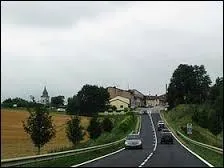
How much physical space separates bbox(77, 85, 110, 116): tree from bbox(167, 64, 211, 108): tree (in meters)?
23.0

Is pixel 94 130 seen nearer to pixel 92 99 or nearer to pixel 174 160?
pixel 174 160

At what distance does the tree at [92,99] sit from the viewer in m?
178

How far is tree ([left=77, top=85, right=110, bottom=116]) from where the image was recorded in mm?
178500

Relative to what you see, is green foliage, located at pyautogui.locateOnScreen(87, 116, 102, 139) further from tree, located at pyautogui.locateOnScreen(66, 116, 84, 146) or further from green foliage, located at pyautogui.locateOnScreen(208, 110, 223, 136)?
green foliage, located at pyautogui.locateOnScreen(208, 110, 223, 136)

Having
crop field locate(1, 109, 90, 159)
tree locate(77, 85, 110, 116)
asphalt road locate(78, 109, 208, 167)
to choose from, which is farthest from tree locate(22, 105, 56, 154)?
tree locate(77, 85, 110, 116)

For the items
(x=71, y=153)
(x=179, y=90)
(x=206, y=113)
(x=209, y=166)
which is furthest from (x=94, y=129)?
(x=179, y=90)

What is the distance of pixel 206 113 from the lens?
107750mm

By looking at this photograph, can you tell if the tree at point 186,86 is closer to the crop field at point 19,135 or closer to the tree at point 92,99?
the tree at point 92,99

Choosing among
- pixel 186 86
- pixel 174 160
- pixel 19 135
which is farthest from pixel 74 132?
pixel 186 86

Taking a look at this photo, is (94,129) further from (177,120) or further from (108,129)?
(177,120)

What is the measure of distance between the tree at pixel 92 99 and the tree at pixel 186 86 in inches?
906

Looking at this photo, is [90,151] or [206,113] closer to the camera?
[90,151]

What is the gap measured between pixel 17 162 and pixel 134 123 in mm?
99765

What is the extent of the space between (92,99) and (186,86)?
3160cm
